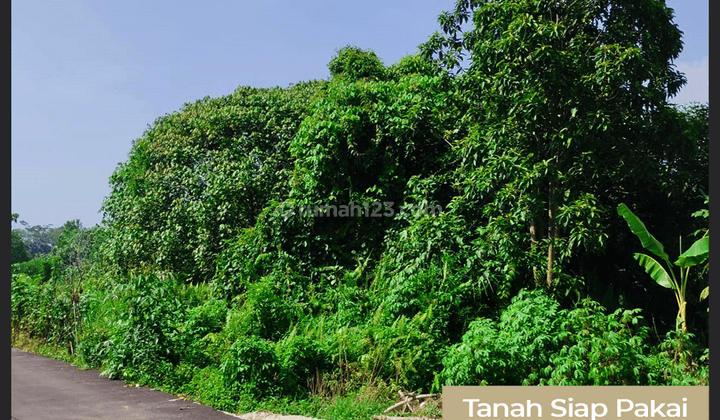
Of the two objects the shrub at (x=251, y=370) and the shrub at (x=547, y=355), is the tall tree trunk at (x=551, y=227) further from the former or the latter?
the shrub at (x=251, y=370)

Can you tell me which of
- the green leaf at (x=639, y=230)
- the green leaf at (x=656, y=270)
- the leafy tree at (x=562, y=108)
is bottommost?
the green leaf at (x=656, y=270)

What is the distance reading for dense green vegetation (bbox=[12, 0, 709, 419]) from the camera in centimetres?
787

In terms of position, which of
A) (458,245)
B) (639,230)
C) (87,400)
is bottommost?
(87,400)

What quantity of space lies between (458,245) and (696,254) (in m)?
3.66

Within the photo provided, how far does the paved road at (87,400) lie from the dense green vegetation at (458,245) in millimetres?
316

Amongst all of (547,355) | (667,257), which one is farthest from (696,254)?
(547,355)

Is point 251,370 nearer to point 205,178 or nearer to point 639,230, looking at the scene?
point 639,230

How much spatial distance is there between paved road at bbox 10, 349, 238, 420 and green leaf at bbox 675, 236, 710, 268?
6625mm

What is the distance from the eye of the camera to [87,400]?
26.9 feet

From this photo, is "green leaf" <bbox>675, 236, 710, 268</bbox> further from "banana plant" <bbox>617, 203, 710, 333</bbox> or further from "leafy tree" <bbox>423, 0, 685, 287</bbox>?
"leafy tree" <bbox>423, 0, 685, 287</bbox>

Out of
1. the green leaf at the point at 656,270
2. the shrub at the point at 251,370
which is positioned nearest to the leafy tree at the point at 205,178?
the shrub at the point at 251,370

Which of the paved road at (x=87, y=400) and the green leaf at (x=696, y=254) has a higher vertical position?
the green leaf at (x=696, y=254)

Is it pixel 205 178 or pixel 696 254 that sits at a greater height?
pixel 205 178

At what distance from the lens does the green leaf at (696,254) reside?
8414mm
